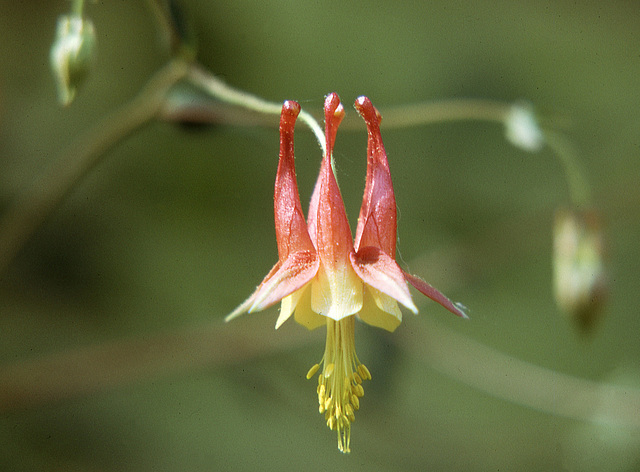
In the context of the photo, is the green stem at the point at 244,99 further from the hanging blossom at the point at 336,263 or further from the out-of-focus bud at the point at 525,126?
the out-of-focus bud at the point at 525,126

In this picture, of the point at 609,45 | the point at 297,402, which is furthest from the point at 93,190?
the point at 609,45

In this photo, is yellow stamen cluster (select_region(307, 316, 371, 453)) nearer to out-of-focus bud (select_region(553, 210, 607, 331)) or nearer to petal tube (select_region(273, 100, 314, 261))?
petal tube (select_region(273, 100, 314, 261))

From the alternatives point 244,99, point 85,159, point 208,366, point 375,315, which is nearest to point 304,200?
point 208,366

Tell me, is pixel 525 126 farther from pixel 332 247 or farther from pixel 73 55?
pixel 73 55

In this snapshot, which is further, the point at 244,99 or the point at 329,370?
the point at 244,99

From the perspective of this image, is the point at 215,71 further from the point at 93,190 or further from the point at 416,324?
the point at 416,324

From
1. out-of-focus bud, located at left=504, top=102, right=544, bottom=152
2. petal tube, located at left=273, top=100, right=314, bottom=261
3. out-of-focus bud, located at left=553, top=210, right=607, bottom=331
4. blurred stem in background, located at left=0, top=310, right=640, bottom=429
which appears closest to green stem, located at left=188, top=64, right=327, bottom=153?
petal tube, located at left=273, top=100, right=314, bottom=261

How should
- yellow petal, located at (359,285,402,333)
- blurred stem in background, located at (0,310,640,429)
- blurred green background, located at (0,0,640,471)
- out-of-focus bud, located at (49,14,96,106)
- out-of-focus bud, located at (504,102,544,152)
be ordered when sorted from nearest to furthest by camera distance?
1. yellow petal, located at (359,285,402,333)
2. out-of-focus bud, located at (49,14,96,106)
3. out-of-focus bud, located at (504,102,544,152)
4. blurred stem in background, located at (0,310,640,429)
5. blurred green background, located at (0,0,640,471)
